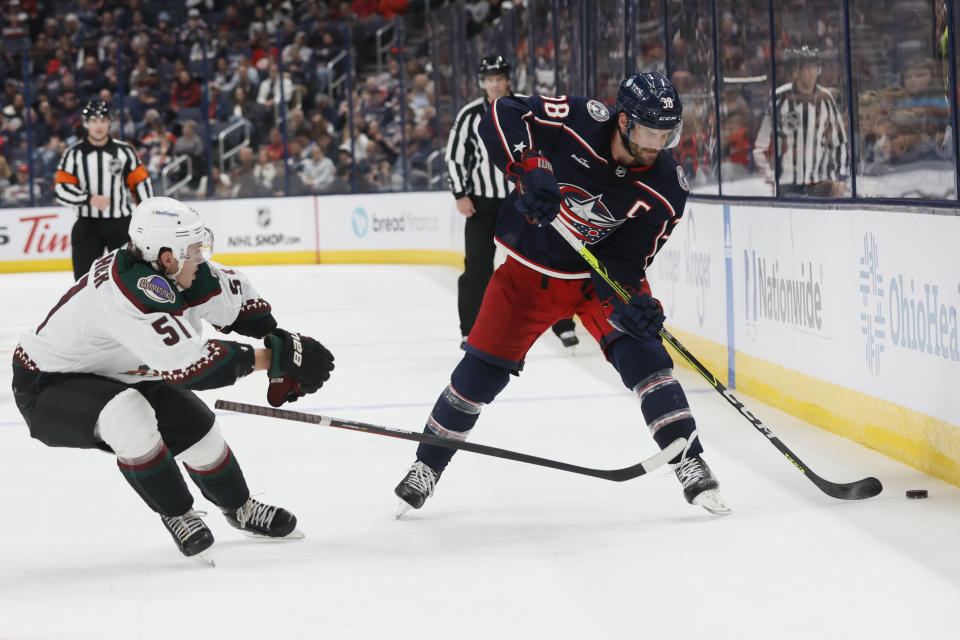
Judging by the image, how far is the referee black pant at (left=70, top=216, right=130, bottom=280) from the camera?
7199 millimetres

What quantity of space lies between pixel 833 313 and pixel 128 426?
2.42 m

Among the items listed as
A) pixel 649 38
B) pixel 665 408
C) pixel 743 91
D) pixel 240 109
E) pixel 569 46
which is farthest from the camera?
pixel 240 109

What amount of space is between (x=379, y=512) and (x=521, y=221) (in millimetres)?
868

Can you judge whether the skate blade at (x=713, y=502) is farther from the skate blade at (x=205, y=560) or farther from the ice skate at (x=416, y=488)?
the skate blade at (x=205, y=560)

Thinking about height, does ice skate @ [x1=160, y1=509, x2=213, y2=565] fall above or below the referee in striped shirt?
below

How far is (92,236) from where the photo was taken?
23.8 ft

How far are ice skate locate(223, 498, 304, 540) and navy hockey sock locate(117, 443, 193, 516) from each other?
18cm

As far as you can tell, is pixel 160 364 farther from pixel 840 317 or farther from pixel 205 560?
pixel 840 317

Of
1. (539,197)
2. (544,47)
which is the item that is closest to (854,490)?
(539,197)

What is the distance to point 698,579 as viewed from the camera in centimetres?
267

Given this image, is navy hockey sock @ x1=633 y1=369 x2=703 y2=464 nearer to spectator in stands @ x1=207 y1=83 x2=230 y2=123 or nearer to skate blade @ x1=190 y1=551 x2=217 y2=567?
skate blade @ x1=190 y1=551 x2=217 y2=567

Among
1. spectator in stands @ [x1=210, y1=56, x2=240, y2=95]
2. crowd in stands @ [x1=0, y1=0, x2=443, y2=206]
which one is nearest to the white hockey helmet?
crowd in stands @ [x1=0, y1=0, x2=443, y2=206]

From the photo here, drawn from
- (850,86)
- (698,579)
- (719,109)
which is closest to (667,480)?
(698,579)

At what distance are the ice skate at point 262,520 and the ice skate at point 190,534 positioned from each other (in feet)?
0.50
